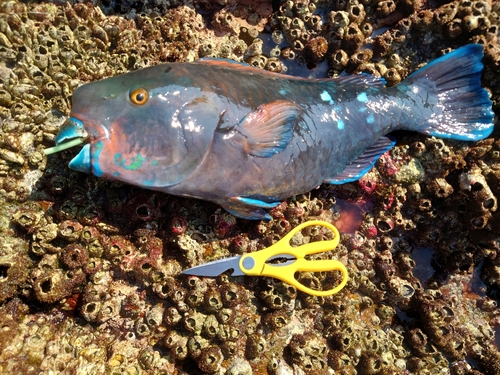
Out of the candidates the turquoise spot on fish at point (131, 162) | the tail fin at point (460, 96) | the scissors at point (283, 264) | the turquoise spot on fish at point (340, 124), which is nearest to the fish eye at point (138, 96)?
the turquoise spot on fish at point (131, 162)

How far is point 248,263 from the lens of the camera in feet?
9.77

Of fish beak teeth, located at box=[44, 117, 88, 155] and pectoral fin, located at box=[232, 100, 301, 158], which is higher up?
pectoral fin, located at box=[232, 100, 301, 158]

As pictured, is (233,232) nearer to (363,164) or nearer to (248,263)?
(248,263)

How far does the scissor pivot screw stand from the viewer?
297cm

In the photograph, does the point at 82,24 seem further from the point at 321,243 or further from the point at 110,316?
the point at 321,243

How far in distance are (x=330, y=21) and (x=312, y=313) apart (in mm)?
2727

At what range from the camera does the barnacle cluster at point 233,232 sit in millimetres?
2895

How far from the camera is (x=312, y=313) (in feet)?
10.9

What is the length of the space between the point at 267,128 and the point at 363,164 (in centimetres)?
114

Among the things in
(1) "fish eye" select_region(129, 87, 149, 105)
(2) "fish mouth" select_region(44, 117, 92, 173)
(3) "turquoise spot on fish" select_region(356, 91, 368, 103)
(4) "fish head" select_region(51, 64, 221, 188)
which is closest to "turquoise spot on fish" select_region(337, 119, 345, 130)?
(3) "turquoise spot on fish" select_region(356, 91, 368, 103)

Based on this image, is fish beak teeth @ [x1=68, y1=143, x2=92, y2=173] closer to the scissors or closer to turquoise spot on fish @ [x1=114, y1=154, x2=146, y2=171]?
turquoise spot on fish @ [x1=114, y1=154, x2=146, y2=171]

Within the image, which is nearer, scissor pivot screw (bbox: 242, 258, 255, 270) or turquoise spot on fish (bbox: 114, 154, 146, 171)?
turquoise spot on fish (bbox: 114, 154, 146, 171)

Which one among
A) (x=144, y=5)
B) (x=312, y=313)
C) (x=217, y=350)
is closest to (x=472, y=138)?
(x=312, y=313)

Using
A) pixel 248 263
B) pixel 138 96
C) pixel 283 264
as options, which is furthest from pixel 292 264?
pixel 138 96
